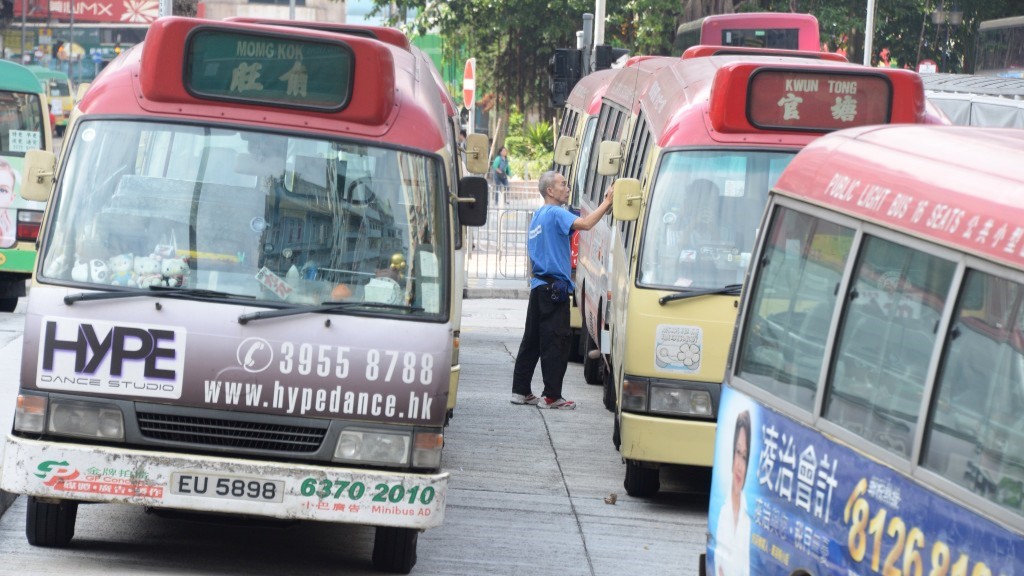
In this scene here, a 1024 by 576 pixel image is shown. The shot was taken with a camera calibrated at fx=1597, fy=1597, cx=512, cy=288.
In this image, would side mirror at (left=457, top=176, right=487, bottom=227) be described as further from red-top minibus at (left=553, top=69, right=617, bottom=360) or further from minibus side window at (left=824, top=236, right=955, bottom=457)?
red-top minibus at (left=553, top=69, right=617, bottom=360)

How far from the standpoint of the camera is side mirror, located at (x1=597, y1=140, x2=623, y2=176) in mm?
11746

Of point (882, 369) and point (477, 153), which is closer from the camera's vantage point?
point (882, 369)

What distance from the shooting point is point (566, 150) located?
650 inches

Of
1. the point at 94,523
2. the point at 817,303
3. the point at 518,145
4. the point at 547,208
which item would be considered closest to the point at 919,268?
the point at 817,303

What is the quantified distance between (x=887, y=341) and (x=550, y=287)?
719 centimetres

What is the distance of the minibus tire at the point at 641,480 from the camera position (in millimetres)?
9602

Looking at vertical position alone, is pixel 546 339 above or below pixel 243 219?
below

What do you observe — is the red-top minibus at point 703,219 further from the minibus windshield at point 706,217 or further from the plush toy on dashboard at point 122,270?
the plush toy on dashboard at point 122,270

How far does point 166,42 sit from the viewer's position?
715 cm

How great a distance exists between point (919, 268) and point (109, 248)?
387 centimetres

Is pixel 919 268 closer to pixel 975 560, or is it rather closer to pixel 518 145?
pixel 975 560

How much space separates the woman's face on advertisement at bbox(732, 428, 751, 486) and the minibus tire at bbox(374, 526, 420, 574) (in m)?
2.04

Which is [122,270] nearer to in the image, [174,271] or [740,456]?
[174,271]

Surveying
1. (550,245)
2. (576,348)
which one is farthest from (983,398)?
(576,348)
